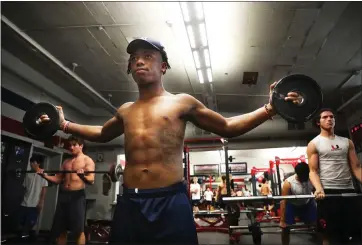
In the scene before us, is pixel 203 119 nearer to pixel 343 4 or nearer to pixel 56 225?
pixel 56 225

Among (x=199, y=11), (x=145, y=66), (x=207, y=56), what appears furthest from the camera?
(x=207, y=56)

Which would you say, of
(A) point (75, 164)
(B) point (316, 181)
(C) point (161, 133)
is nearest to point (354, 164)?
(B) point (316, 181)

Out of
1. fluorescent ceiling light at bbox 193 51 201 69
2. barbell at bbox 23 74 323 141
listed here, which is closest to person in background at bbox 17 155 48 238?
fluorescent ceiling light at bbox 193 51 201 69

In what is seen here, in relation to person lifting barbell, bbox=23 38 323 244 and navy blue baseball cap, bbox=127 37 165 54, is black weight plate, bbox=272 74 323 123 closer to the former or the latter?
person lifting barbell, bbox=23 38 323 244

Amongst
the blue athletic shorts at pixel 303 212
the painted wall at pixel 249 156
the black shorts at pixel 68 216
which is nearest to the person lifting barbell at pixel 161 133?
the black shorts at pixel 68 216

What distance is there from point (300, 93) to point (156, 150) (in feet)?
2.32

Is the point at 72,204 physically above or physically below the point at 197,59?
below

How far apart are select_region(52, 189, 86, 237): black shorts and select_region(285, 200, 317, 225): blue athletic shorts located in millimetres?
2527

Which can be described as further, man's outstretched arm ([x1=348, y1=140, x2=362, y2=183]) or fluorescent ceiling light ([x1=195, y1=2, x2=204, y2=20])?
fluorescent ceiling light ([x1=195, y1=2, x2=204, y2=20])

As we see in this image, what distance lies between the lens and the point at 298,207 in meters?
3.48

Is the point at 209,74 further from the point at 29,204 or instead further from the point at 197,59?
the point at 29,204

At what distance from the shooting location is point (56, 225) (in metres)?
3.06

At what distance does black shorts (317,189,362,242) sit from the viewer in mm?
2223

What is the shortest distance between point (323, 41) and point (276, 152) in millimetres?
6467
